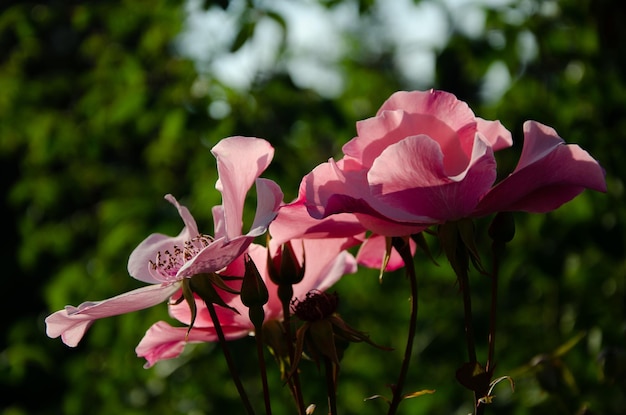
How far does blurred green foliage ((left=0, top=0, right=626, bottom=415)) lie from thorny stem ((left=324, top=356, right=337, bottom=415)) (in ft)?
2.52

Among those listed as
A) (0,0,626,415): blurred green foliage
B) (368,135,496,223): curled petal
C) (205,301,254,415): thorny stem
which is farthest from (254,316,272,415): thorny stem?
(0,0,626,415): blurred green foliage

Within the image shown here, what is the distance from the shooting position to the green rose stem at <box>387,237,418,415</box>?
58 cm

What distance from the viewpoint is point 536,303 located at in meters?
2.14

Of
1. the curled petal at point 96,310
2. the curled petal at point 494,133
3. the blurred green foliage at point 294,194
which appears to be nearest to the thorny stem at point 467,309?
the curled petal at point 494,133

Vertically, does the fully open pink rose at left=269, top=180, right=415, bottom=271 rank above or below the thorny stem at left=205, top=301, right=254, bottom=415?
above

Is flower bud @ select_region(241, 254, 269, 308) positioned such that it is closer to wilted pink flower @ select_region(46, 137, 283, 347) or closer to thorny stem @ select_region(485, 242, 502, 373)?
wilted pink flower @ select_region(46, 137, 283, 347)

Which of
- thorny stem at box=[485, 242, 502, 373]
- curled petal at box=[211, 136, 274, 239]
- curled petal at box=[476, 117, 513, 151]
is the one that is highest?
curled petal at box=[476, 117, 513, 151]

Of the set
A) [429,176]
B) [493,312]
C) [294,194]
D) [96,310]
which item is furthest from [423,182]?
[294,194]

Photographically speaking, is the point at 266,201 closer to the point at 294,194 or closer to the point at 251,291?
the point at 251,291

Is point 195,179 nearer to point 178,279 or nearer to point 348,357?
point 348,357

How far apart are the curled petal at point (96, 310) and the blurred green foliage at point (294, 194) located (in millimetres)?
821

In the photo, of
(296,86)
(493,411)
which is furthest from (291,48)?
(493,411)

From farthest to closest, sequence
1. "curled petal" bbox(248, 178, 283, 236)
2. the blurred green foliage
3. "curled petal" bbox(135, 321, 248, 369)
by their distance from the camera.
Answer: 1. the blurred green foliage
2. "curled petal" bbox(135, 321, 248, 369)
3. "curled petal" bbox(248, 178, 283, 236)

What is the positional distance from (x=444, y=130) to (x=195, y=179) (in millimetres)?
1485
